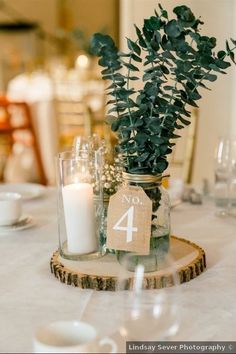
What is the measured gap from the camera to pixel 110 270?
1319mm

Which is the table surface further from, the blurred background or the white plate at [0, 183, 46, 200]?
the blurred background

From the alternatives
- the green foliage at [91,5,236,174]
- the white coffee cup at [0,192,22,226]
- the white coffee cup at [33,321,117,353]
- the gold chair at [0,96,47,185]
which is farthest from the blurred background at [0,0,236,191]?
the white coffee cup at [33,321,117,353]

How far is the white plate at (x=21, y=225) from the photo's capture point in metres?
1.67

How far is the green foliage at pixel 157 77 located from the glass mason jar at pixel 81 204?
12 cm

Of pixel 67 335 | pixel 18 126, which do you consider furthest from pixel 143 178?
pixel 18 126

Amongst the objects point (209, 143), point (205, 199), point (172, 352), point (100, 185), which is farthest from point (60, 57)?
point (172, 352)

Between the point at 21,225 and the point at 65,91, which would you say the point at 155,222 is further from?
the point at 65,91

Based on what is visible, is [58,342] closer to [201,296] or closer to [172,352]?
[172,352]

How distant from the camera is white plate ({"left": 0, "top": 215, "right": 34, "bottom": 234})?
167 centimetres

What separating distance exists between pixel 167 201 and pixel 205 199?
0.74 metres

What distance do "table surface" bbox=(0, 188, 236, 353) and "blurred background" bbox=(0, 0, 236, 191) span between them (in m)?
0.52

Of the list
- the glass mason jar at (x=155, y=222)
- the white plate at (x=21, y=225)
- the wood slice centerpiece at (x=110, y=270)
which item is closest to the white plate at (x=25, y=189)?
the white plate at (x=21, y=225)

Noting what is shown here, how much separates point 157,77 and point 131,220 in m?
0.29

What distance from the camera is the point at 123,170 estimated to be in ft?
4.34
